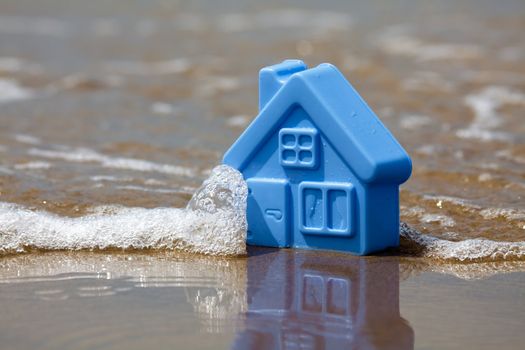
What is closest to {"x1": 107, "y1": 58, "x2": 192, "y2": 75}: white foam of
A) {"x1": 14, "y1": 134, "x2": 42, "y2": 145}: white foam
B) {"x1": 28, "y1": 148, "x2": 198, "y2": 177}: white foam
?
{"x1": 14, "y1": 134, "x2": 42, "y2": 145}: white foam

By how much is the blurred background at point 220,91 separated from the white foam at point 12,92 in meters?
0.02

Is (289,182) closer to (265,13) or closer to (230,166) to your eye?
(230,166)

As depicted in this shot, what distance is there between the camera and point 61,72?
9219mm

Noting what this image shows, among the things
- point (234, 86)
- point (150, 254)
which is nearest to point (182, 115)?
point (234, 86)

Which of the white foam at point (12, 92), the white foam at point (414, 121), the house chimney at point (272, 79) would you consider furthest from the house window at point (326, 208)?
the white foam at point (12, 92)

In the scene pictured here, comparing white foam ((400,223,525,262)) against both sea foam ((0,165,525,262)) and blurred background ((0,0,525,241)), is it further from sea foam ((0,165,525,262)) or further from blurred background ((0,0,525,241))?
blurred background ((0,0,525,241))

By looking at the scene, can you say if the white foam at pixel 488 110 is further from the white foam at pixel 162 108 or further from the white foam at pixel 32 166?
the white foam at pixel 32 166

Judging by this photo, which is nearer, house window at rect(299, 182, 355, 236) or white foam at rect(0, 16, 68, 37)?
house window at rect(299, 182, 355, 236)

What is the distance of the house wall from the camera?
3510mm

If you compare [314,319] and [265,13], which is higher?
[265,13]

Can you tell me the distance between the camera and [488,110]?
23.3 feet

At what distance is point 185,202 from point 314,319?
1.56m

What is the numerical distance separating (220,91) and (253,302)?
4.96 metres

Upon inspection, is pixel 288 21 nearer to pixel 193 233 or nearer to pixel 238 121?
pixel 238 121
